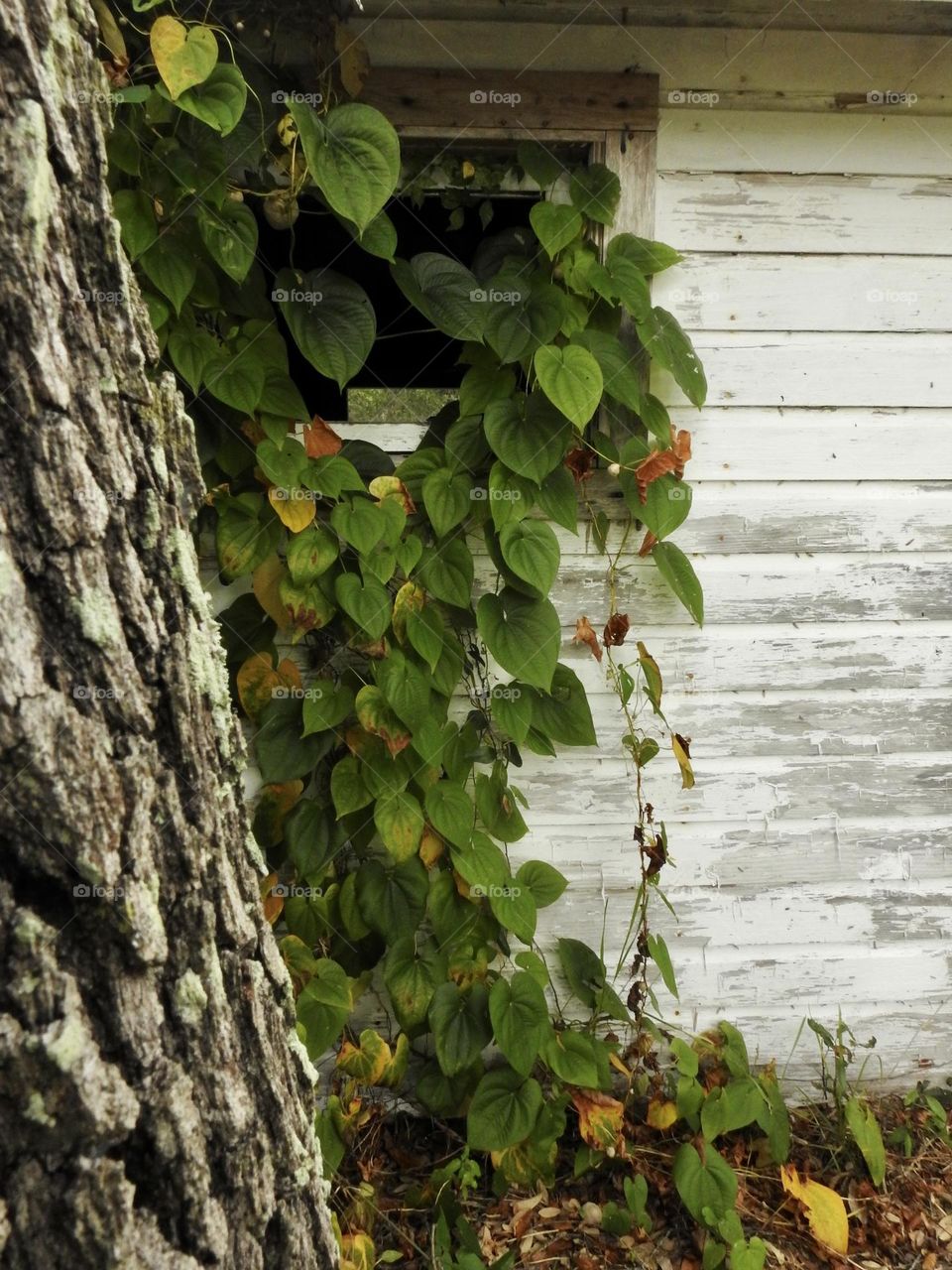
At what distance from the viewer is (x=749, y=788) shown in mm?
2502

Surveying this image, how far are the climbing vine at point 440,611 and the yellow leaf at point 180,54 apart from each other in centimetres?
18

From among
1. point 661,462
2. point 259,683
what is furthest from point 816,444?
point 259,683

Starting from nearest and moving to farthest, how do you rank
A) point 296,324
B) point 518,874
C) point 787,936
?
point 296,324, point 518,874, point 787,936

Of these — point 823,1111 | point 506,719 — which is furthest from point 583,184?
point 823,1111

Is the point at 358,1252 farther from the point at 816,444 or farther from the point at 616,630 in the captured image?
the point at 816,444

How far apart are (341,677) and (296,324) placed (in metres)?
0.80

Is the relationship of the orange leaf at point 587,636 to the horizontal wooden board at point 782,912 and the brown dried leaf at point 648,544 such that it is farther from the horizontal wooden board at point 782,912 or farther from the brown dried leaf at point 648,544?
the horizontal wooden board at point 782,912

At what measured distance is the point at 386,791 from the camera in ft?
7.21

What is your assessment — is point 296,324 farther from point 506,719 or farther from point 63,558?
point 63,558

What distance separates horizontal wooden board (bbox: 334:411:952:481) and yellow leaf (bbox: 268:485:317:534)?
925mm

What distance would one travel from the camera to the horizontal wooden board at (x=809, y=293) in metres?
2.28

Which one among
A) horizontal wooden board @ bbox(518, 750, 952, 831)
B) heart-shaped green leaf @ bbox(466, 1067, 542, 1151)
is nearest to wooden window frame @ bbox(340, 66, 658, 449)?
horizontal wooden board @ bbox(518, 750, 952, 831)

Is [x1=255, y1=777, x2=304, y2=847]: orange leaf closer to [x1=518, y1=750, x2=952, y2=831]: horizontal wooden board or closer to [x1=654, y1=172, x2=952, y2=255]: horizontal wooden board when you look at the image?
[x1=518, y1=750, x2=952, y2=831]: horizontal wooden board

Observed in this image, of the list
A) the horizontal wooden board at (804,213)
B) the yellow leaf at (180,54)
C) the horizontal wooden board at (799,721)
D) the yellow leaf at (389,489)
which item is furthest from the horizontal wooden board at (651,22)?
the horizontal wooden board at (799,721)
